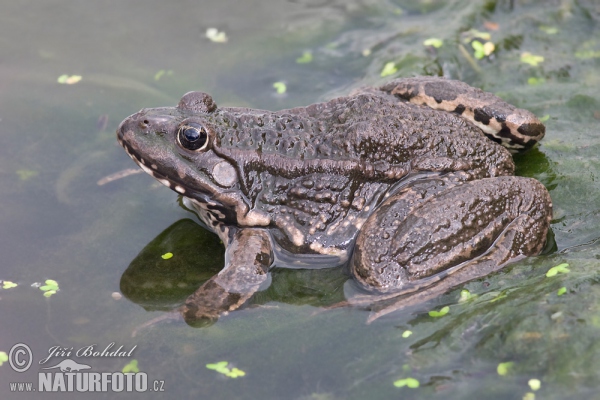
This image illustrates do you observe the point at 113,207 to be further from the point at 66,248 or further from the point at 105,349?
the point at 105,349

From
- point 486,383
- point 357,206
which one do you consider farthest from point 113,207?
point 486,383

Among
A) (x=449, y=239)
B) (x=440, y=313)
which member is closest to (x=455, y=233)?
(x=449, y=239)

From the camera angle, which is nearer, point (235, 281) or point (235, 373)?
point (235, 373)

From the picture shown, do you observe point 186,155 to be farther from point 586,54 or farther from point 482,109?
point 586,54

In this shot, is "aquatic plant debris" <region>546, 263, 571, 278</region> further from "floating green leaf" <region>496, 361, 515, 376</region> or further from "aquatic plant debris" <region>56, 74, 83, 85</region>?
"aquatic plant debris" <region>56, 74, 83, 85</region>

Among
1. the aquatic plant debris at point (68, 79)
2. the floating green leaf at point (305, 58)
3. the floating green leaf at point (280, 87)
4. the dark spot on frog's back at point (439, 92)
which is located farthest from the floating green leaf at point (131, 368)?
the floating green leaf at point (305, 58)

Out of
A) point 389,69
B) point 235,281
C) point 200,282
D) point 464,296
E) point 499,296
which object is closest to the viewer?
point 499,296
